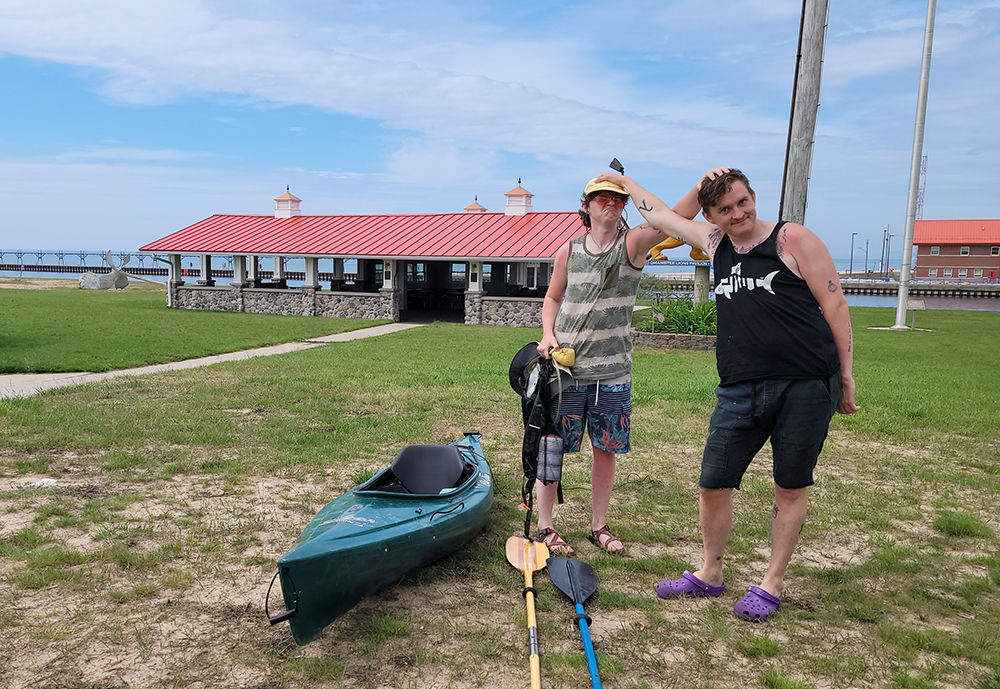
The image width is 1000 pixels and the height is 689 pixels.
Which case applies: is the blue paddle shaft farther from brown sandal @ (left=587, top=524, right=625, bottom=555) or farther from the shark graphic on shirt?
the shark graphic on shirt

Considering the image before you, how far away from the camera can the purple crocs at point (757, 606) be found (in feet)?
11.3

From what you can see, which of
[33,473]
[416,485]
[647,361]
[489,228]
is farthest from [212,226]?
[416,485]

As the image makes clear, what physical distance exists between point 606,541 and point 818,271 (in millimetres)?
2106

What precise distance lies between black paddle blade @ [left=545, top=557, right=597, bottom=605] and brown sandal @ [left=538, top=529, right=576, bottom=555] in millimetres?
256

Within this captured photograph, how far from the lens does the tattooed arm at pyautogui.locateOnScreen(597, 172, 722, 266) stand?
3494mm

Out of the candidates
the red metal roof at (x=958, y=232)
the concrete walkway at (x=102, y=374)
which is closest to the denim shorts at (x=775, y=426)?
the concrete walkway at (x=102, y=374)

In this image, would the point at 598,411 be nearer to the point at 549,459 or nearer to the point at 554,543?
the point at 549,459

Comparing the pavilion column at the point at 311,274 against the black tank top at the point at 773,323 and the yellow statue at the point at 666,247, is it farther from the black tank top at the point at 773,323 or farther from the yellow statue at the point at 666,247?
the black tank top at the point at 773,323

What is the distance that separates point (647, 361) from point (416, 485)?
383 inches

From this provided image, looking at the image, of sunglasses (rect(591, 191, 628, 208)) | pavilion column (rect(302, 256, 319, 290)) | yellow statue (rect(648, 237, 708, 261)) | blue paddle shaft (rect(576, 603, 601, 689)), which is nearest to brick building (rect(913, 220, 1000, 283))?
pavilion column (rect(302, 256, 319, 290))

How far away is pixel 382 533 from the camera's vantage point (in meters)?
3.35

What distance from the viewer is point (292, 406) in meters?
8.45

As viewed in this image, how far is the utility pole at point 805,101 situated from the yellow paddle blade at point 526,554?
474cm

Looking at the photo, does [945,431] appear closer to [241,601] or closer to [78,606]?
[241,601]
